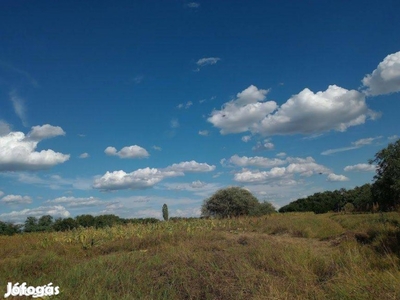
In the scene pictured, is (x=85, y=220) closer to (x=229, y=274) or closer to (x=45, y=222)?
(x=45, y=222)

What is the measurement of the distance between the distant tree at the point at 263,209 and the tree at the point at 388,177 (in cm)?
1299

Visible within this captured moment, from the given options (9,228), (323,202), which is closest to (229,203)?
(9,228)

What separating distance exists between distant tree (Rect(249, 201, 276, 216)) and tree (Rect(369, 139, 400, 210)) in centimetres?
1299

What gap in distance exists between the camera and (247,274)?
22.8 feet

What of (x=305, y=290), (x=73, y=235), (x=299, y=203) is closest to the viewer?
(x=305, y=290)

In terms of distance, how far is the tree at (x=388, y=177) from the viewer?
81.5ft

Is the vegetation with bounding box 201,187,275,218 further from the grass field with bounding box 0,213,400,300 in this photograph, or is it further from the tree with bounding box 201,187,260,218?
the grass field with bounding box 0,213,400,300

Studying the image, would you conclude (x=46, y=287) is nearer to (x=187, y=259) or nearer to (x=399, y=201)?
(x=187, y=259)

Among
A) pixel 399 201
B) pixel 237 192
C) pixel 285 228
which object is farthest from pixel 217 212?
pixel 285 228

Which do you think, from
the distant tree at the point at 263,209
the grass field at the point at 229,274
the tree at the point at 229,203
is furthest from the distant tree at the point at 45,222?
the grass field at the point at 229,274

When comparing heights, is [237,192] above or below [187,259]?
above

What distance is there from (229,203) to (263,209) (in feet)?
13.1

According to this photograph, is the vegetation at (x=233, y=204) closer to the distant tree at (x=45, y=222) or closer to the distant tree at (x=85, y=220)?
the distant tree at (x=85, y=220)

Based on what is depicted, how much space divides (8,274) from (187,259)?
418 centimetres
